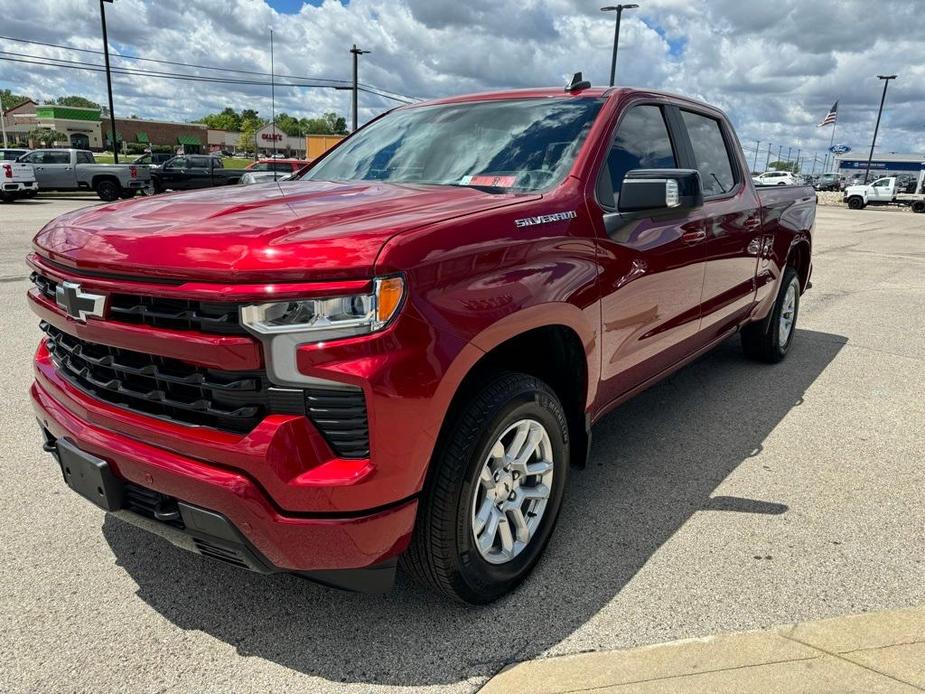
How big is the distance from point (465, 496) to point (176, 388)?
0.94 meters

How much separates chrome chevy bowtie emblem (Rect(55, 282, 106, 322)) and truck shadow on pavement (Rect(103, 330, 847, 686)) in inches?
42.4

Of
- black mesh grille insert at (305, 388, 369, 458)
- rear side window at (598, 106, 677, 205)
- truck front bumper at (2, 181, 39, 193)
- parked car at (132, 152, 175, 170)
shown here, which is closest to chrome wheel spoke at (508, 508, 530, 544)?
black mesh grille insert at (305, 388, 369, 458)

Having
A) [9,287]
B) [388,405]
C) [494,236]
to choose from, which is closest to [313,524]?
[388,405]

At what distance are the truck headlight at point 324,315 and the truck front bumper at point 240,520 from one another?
429 millimetres

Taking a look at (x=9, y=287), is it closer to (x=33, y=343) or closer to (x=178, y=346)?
(x=33, y=343)

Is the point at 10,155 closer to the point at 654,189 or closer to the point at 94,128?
the point at 654,189

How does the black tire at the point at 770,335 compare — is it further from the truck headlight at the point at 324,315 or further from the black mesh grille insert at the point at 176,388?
the black mesh grille insert at the point at 176,388

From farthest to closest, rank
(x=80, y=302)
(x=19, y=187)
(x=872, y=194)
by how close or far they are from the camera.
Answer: (x=872, y=194), (x=19, y=187), (x=80, y=302)

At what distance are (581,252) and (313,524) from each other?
4.67 feet

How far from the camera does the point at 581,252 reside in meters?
2.71

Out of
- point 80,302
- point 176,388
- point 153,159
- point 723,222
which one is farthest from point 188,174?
point 176,388

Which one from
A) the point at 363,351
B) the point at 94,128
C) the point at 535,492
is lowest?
the point at 535,492

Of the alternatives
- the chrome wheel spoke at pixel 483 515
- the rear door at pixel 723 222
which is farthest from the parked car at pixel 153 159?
the chrome wheel spoke at pixel 483 515

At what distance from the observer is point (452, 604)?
256cm
